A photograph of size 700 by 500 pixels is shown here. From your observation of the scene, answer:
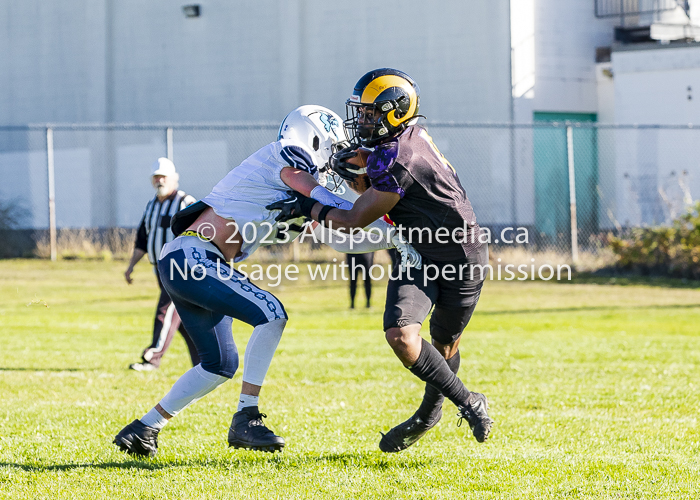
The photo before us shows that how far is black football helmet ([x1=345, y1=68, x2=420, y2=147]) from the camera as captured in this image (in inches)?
174

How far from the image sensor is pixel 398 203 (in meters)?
4.41

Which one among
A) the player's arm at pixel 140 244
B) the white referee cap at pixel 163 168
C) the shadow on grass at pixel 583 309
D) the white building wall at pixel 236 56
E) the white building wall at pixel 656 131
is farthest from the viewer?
the white building wall at pixel 236 56

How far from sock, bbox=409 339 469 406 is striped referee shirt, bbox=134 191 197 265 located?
14.8ft

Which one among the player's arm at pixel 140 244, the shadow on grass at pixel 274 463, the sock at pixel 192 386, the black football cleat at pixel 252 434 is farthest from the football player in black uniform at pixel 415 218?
the player's arm at pixel 140 244

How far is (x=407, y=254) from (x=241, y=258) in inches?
34.9

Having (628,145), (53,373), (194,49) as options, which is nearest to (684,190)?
(628,145)

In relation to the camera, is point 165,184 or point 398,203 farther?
point 165,184

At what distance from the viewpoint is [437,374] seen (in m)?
4.36

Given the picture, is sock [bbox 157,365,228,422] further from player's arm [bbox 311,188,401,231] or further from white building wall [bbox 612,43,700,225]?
white building wall [bbox 612,43,700,225]

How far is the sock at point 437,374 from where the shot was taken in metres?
4.32

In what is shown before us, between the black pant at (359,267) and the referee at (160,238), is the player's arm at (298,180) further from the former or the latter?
the black pant at (359,267)

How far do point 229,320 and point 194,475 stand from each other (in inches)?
31.8

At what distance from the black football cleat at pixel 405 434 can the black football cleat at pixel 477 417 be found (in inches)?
11.1

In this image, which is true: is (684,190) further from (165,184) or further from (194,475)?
(194,475)
